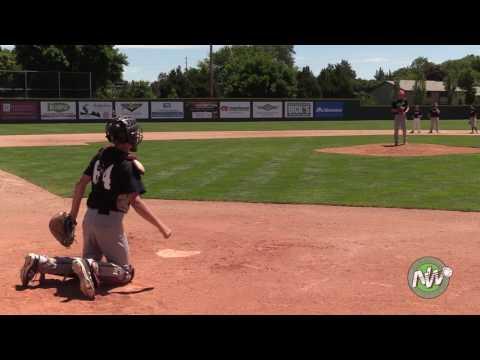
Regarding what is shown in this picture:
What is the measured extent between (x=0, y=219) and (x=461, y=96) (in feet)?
327

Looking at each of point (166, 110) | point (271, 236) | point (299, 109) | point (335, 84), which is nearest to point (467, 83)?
point (335, 84)

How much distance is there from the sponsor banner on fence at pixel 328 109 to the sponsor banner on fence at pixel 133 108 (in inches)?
653

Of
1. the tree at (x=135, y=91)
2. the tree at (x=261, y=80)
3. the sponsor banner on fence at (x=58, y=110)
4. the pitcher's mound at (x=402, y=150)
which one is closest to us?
the pitcher's mound at (x=402, y=150)

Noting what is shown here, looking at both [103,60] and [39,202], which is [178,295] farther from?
[103,60]

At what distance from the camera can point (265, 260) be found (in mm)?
6723

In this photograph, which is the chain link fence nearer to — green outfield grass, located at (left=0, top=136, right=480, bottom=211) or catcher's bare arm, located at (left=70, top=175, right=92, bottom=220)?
green outfield grass, located at (left=0, top=136, right=480, bottom=211)

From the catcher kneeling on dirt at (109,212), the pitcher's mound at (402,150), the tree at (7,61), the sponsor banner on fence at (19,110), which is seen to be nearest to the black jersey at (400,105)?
the pitcher's mound at (402,150)

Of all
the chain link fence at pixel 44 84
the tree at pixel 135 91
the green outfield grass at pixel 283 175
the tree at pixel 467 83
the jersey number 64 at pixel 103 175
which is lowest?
the green outfield grass at pixel 283 175

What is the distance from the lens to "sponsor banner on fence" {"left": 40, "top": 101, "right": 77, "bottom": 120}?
46.0 m

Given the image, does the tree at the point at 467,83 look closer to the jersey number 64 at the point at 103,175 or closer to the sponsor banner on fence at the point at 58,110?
the sponsor banner on fence at the point at 58,110

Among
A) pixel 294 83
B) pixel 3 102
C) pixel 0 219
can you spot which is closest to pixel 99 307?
pixel 0 219

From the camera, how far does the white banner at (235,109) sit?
50875 millimetres
